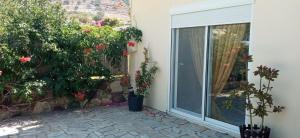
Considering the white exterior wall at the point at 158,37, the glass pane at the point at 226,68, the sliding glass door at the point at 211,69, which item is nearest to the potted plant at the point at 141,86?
the white exterior wall at the point at 158,37

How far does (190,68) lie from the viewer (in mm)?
8352

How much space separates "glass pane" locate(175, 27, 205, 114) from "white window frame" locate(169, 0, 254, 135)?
19 centimetres

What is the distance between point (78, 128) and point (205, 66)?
3501mm

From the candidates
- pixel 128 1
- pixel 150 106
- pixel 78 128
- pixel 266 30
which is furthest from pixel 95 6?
pixel 266 30

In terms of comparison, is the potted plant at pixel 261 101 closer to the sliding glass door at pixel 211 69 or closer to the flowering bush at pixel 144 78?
the sliding glass door at pixel 211 69

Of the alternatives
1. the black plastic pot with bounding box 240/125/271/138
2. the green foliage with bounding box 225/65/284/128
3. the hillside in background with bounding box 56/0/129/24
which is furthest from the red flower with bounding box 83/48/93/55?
the hillside in background with bounding box 56/0/129/24

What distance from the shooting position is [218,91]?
24.7ft

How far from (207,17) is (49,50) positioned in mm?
4661

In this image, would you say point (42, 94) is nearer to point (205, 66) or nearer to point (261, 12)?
point (205, 66)

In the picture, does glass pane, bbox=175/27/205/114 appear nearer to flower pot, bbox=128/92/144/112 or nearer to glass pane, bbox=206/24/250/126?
glass pane, bbox=206/24/250/126

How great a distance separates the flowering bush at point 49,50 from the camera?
8.52 meters

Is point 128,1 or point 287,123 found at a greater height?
point 128,1

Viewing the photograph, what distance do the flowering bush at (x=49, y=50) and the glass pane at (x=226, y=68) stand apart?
3.37m

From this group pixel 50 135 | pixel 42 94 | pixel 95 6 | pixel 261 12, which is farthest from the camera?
pixel 95 6
